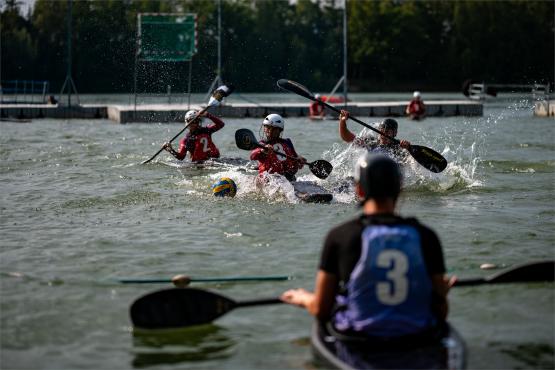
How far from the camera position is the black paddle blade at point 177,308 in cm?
613

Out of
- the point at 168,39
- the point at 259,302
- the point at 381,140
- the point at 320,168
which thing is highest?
the point at 168,39

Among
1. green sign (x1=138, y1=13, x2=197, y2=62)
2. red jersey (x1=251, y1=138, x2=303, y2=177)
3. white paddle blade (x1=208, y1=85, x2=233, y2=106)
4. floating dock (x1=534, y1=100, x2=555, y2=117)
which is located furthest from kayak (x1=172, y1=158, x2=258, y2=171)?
floating dock (x1=534, y1=100, x2=555, y2=117)

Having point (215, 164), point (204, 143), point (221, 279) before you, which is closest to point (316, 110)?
point (204, 143)

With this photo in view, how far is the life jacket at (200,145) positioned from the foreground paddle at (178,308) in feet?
33.7

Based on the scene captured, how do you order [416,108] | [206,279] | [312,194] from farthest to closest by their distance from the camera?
[416,108]
[312,194]
[206,279]

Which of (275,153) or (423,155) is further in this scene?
(423,155)

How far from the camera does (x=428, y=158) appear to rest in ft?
42.8

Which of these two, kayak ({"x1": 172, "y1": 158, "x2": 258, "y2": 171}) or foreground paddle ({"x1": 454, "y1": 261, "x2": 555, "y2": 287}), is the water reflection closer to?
foreground paddle ({"x1": 454, "y1": 261, "x2": 555, "y2": 287})

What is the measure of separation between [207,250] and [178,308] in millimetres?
3122

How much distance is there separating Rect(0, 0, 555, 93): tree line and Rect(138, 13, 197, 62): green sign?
29038 millimetres

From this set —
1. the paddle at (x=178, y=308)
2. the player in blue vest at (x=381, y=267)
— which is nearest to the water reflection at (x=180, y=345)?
the paddle at (x=178, y=308)

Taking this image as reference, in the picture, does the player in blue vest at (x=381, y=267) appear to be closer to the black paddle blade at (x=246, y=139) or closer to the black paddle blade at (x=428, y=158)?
the black paddle blade at (x=246, y=139)

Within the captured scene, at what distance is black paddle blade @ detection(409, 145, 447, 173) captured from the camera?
12914mm

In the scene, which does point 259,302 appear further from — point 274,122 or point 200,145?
point 200,145
